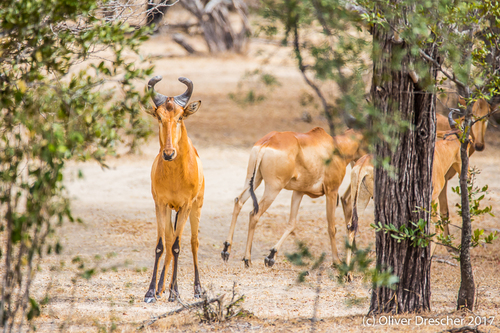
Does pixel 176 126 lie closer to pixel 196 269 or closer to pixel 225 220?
pixel 196 269

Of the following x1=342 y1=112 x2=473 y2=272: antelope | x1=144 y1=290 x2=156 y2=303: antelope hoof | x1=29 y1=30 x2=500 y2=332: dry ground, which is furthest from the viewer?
x1=342 y1=112 x2=473 y2=272: antelope

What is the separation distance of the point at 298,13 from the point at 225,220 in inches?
254

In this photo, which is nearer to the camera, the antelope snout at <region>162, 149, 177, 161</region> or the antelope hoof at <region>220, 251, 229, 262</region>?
the antelope snout at <region>162, 149, 177, 161</region>

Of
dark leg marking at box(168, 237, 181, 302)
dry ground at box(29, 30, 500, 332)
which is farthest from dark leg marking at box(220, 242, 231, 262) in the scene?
dark leg marking at box(168, 237, 181, 302)

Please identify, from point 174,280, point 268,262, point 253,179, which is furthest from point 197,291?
point 253,179

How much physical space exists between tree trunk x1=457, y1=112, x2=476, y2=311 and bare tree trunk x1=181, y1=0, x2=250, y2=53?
21200mm

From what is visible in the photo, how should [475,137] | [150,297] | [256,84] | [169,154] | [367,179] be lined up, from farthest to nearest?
[475,137], [367,179], [150,297], [169,154], [256,84]

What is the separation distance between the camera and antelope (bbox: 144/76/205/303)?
5.24 meters

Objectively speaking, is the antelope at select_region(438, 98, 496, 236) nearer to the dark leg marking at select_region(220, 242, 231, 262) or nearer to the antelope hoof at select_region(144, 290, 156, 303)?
the dark leg marking at select_region(220, 242, 231, 262)

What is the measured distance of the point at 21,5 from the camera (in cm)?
299

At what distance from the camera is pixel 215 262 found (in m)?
6.94

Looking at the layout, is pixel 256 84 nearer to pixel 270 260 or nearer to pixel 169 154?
pixel 169 154

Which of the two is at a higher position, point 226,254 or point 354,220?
point 354,220

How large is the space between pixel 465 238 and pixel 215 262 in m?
3.37
